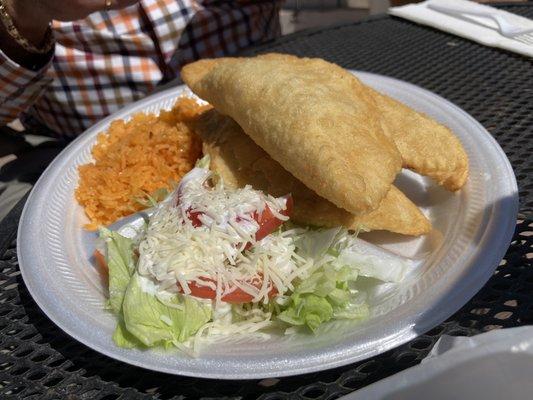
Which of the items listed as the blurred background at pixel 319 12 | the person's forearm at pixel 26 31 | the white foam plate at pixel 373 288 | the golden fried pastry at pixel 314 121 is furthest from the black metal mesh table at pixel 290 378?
the blurred background at pixel 319 12

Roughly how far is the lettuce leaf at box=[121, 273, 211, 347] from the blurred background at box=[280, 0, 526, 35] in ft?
13.4

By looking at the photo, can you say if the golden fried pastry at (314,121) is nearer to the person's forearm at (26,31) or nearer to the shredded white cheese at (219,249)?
the shredded white cheese at (219,249)

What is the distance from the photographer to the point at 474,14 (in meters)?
2.08

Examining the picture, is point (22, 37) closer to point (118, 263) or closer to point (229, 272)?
point (118, 263)

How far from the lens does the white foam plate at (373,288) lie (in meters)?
0.92

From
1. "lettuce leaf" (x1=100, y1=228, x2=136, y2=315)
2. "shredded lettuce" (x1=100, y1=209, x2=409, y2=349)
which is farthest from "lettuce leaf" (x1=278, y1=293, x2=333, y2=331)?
"lettuce leaf" (x1=100, y1=228, x2=136, y2=315)

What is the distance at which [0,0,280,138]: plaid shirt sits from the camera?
2.07 m

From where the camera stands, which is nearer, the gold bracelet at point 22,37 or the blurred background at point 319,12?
the gold bracelet at point 22,37

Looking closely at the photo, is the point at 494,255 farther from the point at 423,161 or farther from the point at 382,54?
the point at 382,54

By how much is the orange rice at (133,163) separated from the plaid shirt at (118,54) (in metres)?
0.51

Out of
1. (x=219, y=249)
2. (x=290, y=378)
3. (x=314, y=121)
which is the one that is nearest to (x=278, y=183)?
(x=314, y=121)

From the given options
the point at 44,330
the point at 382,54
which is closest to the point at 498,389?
the point at 44,330

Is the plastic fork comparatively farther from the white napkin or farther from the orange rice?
the orange rice

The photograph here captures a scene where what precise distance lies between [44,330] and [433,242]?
2.85 feet
